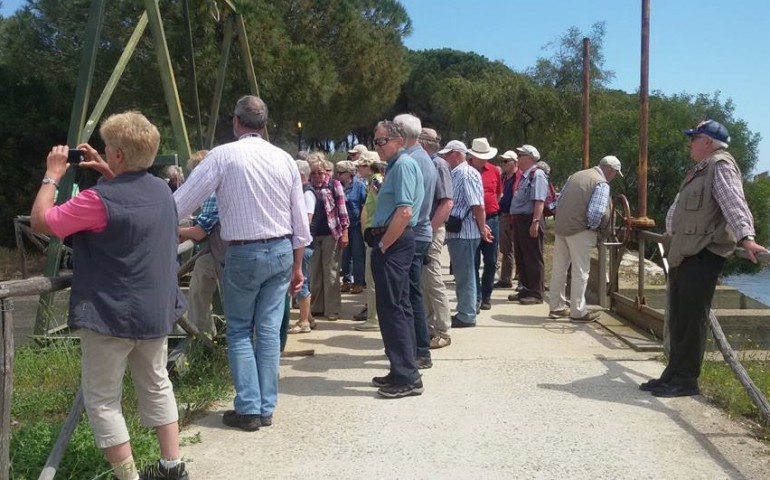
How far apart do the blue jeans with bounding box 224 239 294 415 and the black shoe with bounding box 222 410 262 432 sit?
0.10 ft

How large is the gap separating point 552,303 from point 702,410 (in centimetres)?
315

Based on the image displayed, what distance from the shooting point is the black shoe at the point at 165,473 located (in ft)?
10.9

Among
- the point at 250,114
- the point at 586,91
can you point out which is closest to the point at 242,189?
Answer: the point at 250,114

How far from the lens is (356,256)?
938cm

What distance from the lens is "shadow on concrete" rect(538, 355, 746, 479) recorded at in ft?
13.6

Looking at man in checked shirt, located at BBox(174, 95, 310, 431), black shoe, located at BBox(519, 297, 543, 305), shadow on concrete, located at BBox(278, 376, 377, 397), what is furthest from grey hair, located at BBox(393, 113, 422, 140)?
black shoe, located at BBox(519, 297, 543, 305)

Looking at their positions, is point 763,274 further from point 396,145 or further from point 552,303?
point 396,145

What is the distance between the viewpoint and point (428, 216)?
18.4ft

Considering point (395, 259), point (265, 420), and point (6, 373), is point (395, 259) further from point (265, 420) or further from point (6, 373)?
point (6, 373)

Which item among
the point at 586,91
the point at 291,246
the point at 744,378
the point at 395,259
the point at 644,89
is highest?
the point at 586,91

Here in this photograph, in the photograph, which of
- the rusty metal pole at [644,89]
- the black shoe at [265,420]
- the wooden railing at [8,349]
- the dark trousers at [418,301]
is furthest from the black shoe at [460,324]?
the wooden railing at [8,349]

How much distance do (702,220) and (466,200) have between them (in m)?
2.59

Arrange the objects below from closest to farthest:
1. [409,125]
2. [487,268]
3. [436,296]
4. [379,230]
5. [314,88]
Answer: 1. [379,230]
2. [409,125]
3. [436,296]
4. [487,268]
5. [314,88]

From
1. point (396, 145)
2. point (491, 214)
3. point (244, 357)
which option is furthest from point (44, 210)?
point (491, 214)
